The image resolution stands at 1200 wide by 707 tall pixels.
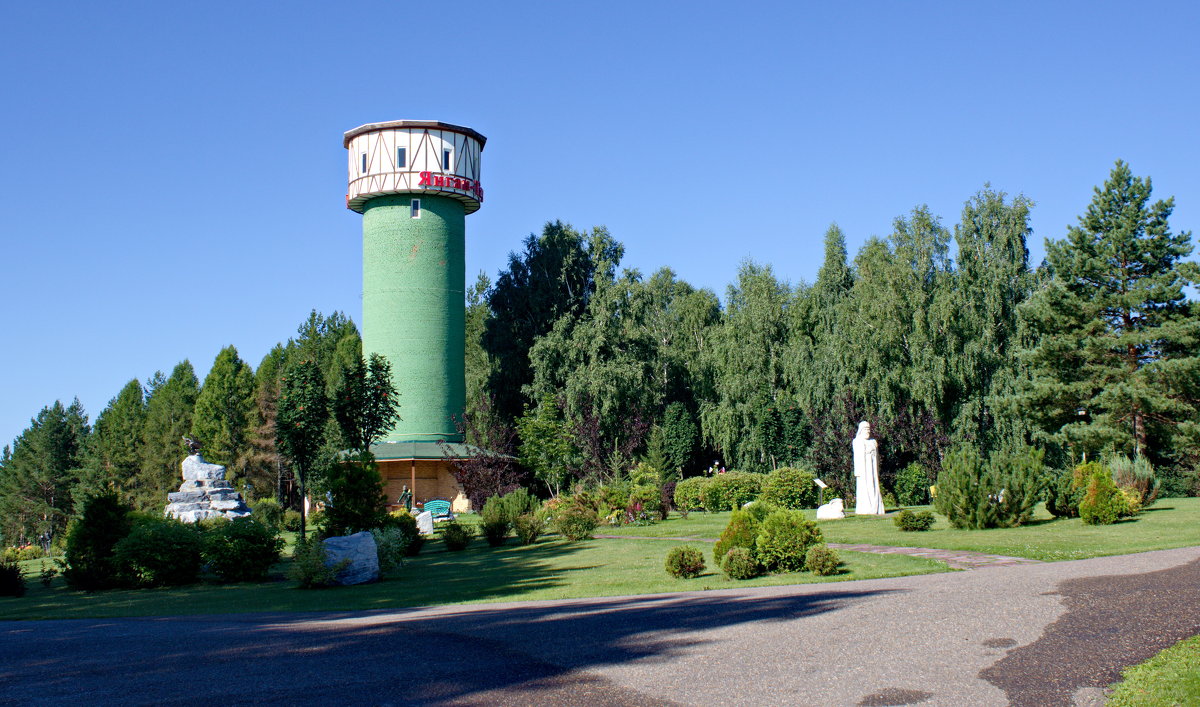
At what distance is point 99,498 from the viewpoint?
19406mm

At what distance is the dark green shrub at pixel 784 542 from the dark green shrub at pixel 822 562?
0.52 m

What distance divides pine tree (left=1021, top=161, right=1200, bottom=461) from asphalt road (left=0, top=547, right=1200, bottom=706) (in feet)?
69.9

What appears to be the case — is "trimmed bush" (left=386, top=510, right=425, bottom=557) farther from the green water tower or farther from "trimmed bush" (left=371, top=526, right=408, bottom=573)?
the green water tower

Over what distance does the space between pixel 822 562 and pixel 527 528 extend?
10.4m

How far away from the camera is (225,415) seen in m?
58.9

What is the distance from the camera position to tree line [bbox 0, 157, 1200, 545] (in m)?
30.4

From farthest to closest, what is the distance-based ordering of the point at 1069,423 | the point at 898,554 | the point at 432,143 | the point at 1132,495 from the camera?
the point at 432,143 → the point at 1069,423 → the point at 1132,495 → the point at 898,554

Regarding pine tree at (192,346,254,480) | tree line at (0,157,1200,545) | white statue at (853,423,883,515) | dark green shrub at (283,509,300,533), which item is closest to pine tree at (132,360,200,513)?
pine tree at (192,346,254,480)

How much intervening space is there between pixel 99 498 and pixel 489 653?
15.4m

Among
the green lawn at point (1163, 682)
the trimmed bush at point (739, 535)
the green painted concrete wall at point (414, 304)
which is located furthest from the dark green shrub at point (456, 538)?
the green painted concrete wall at point (414, 304)

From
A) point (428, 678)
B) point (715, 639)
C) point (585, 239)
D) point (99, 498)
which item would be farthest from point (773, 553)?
point (585, 239)

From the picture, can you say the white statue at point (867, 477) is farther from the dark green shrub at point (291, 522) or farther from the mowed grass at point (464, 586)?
the dark green shrub at point (291, 522)

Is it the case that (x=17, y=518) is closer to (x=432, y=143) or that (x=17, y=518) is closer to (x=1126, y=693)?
(x=432, y=143)

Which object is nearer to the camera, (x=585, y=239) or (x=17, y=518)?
(x=585, y=239)
